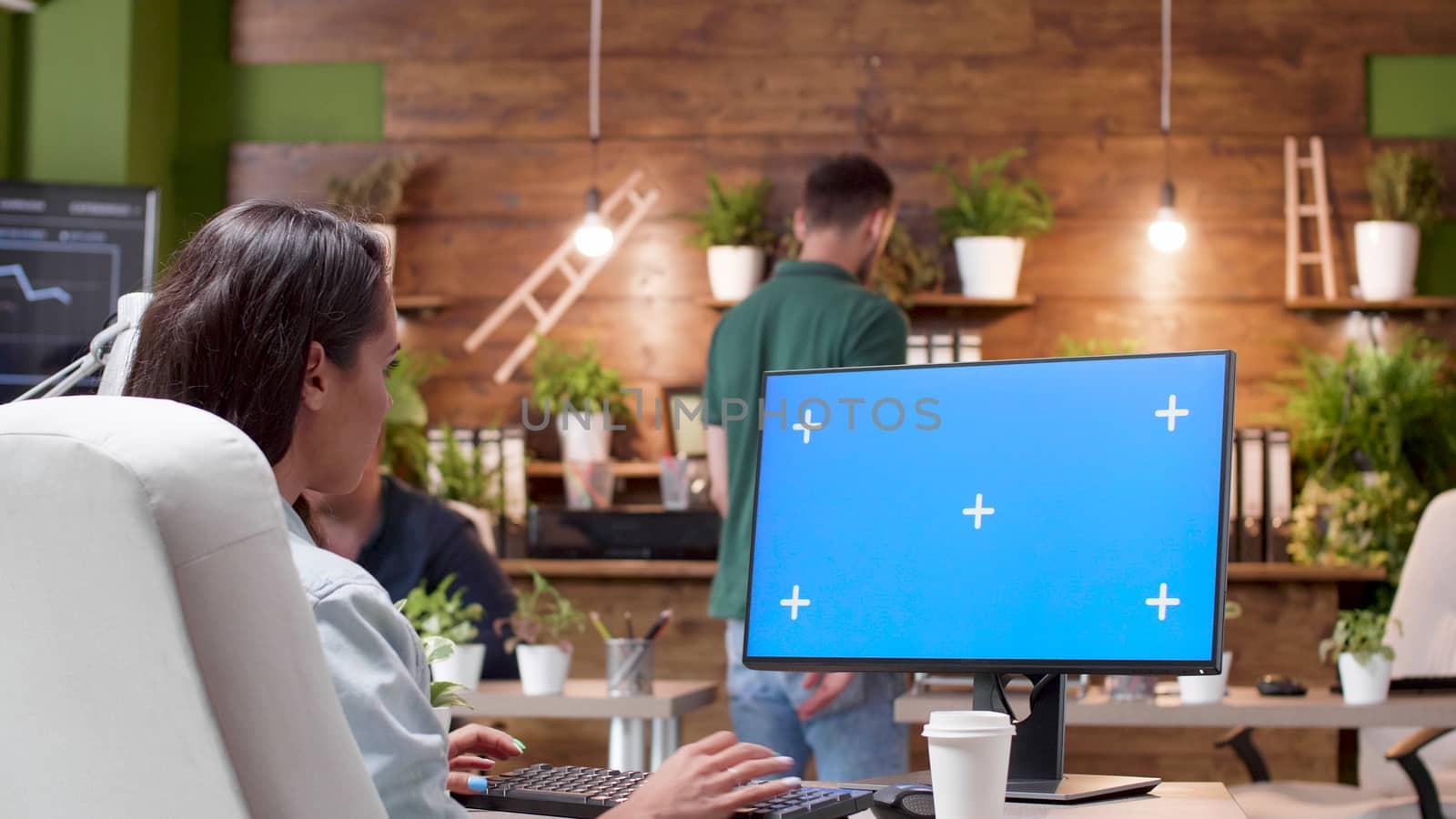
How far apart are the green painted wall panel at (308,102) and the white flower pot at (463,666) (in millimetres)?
2805

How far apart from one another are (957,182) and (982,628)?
3618mm

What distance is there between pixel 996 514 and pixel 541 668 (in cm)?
156

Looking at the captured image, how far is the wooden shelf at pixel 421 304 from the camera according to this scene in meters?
5.08

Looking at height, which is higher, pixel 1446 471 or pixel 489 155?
pixel 489 155

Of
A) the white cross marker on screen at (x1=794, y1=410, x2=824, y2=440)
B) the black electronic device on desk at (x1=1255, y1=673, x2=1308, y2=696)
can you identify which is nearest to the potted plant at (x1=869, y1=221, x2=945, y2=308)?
the black electronic device on desk at (x1=1255, y1=673, x2=1308, y2=696)

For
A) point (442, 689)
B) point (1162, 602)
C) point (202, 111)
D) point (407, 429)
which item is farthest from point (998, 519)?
point (202, 111)

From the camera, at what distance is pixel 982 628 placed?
1497 millimetres

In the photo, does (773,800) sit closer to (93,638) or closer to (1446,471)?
(93,638)

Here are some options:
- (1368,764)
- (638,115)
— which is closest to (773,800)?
(1368,764)

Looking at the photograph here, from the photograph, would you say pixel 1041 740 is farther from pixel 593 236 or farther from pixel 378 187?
pixel 378 187

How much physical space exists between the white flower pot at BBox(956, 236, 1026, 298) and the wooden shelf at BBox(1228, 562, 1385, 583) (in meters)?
1.10

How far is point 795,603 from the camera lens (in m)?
1.60

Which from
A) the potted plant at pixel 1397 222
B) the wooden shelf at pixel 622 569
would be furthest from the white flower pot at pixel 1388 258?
the wooden shelf at pixel 622 569

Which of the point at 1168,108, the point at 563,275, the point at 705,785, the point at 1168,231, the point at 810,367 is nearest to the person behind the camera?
the point at 705,785
